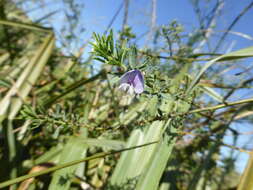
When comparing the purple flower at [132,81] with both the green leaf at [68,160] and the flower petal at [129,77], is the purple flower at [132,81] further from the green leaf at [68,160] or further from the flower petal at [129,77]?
the green leaf at [68,160]

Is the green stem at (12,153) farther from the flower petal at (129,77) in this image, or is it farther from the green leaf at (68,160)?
the flower petal at (129,77)

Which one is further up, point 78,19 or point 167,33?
point 78,19

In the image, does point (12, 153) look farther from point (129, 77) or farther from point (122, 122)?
point (129, 77)

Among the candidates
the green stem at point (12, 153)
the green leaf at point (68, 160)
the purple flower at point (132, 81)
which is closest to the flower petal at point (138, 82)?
the purple flower at point (132, 81)

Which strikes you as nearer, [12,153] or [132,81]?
[132,81]

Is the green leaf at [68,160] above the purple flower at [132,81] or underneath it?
underneath

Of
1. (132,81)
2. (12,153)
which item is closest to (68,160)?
(12,153)

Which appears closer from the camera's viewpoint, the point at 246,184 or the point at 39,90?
the point at 246,184

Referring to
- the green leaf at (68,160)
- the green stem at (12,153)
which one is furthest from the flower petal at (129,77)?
the green stem at (12,153)

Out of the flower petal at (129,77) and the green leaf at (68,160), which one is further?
the green leaf at (68,160)

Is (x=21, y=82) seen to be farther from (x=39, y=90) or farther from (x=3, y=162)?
(x=3, y=162)

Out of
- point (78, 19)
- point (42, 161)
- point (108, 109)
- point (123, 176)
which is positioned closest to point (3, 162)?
point (42, 161)
